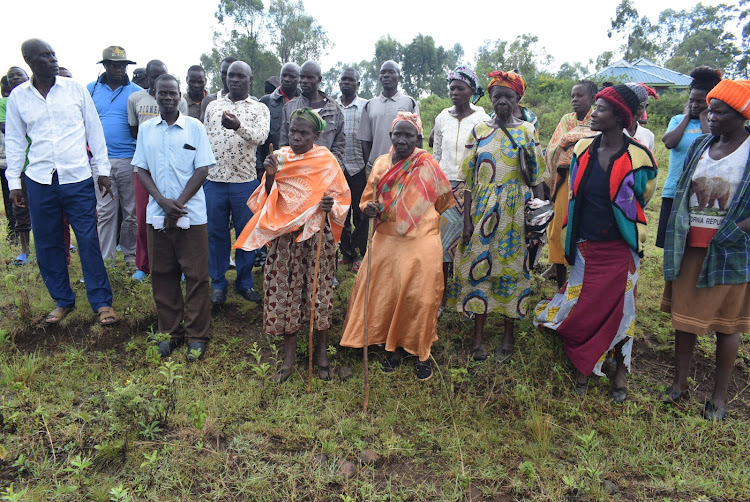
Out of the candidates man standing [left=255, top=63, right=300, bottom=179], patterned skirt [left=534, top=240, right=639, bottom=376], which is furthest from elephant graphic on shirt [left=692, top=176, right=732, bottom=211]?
man standing [left=255, top=63, right=300, bottom=179]

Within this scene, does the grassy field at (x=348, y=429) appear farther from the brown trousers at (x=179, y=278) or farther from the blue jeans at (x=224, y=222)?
the blue jeans at (x=224, y=222)

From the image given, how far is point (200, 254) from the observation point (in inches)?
160

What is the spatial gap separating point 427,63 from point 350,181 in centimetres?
4484

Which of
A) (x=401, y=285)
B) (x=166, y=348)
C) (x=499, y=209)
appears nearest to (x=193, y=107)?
(x=166, y=348)

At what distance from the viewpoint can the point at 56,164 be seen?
13.6 ft

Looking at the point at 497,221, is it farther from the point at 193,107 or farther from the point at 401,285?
the point at 193,107

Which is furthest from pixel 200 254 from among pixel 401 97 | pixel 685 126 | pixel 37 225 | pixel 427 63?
pixel 427 63

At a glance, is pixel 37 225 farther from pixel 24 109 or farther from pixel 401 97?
pixel 401 97

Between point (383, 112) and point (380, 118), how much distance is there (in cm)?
8

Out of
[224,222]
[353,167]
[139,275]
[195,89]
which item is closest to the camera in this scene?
[224,222]

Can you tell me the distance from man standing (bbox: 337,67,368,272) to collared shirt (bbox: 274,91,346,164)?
Result: 0.52 meters

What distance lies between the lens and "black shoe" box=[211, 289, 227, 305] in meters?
4.86

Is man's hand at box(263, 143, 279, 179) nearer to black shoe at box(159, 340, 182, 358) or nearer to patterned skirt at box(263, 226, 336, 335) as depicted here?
patterned skirt at box(263, 226, 336, 335)

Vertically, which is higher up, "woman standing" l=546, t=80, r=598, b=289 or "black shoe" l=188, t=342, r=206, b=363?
"woman standing" l=546, t=80, r=598, b=289
